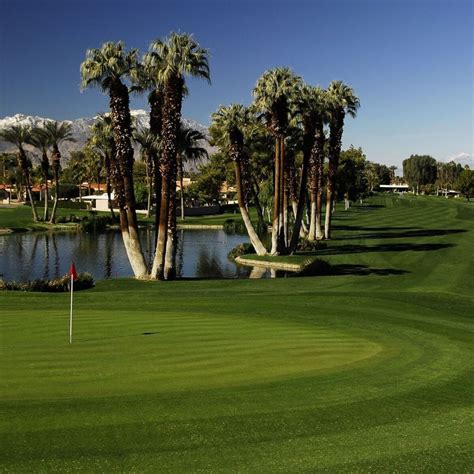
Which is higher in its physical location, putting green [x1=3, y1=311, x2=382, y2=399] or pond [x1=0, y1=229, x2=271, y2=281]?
putting green [x1=3, y1=311, x2=382, y2=399]

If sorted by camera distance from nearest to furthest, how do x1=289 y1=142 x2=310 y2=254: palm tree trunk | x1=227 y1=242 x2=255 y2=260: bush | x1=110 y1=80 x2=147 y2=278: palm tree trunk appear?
1. x1=110 y1=80 x2=147 y2=278: palm tree trunk
2. x1=289 y1=142 x2=310 y2=254: palm tree trunk
3. x1=227 y1=242 x2=255 y2=260: bush

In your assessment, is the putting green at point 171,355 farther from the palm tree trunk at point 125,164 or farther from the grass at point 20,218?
the grass at point 20,218

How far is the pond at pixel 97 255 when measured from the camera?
50.9 meters

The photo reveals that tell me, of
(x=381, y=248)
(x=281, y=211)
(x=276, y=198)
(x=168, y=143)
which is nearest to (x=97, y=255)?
(x=281, y=211)

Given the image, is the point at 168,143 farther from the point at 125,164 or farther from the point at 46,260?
the point at 46,260

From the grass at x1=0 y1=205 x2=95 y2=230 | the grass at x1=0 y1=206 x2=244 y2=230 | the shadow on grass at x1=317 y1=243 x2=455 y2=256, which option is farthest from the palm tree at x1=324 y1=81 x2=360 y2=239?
the grass at x1=0 y1=205 x2=95 y2=230

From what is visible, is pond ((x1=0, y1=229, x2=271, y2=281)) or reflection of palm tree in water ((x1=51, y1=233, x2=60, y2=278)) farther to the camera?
pond ((x1=0, y1=229, x2=271, y2=281))

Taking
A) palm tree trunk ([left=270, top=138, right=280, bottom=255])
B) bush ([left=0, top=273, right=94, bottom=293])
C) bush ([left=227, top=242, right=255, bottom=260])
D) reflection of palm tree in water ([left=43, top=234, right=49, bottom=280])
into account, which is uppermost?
palm tree trunk ([left=270, top=138, right=280, bottom=255])

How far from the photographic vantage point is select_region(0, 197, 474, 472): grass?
410 inches

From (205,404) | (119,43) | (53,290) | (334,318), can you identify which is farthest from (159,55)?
(205,404)

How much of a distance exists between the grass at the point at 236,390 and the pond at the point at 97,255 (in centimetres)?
2412

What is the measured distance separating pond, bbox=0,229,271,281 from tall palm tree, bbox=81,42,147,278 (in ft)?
27.4

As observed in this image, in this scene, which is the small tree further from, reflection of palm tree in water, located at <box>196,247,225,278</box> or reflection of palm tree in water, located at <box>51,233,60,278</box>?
reflection of palm tree in water, located at <box>51,233,60,278</box>

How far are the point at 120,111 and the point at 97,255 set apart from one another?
27183mm
